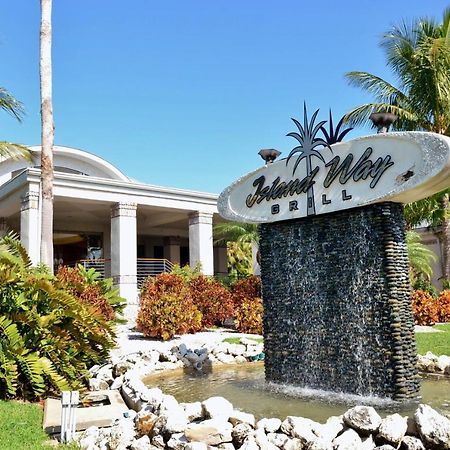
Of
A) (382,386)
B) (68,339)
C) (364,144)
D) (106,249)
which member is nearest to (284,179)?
(364,144)

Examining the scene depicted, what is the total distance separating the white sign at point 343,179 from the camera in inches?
283

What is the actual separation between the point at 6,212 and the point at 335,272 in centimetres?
1918

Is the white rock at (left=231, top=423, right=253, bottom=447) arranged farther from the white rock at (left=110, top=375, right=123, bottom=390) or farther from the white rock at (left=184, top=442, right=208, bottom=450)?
the white rock at (left=110, top=375, right=123, bottom=390)

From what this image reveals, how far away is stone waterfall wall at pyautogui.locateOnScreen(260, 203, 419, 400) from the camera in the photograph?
7.50 meters

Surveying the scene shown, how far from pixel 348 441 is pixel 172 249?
87.3ft

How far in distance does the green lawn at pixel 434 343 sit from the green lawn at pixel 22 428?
8.40m

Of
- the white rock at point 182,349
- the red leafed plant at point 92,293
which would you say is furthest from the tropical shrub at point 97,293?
the white rock at point 182,349

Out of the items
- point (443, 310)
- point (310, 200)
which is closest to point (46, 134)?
point (310, 200)

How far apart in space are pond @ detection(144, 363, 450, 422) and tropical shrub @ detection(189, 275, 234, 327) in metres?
6.18

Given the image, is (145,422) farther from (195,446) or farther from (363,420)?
(363,420)

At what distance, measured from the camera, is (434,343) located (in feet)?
43.2

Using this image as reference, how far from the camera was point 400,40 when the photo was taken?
21031mm

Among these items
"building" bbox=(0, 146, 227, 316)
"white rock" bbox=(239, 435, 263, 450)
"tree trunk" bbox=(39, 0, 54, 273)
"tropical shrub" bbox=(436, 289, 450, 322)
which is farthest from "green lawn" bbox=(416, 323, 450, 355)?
"building" bbox=(0, 146, 227, 316)

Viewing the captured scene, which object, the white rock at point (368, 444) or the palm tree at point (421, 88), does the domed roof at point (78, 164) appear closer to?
the palm tree at point (421, 88)
